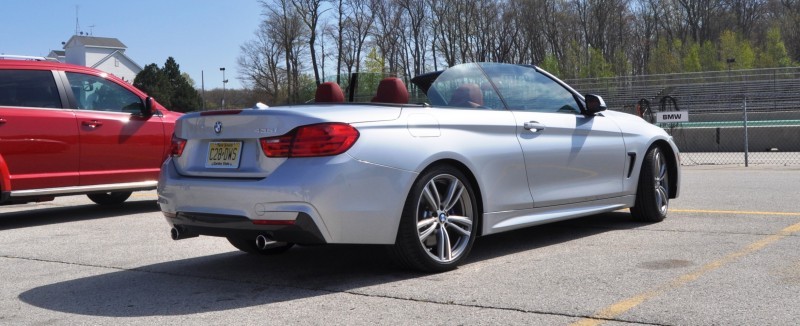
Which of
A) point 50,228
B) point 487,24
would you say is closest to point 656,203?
point 50,228

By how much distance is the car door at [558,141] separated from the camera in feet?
20.2

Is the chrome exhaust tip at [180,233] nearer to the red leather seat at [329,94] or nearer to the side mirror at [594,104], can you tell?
the red leather seat at [329,94]

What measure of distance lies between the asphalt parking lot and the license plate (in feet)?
2.40

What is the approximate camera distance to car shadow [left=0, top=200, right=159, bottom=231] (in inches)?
370

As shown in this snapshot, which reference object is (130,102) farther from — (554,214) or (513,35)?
(513,35)

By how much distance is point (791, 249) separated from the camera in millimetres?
5781

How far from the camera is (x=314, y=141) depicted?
16.0ft

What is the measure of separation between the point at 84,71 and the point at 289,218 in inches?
228

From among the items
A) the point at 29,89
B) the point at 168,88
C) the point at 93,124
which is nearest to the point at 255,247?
the point at 93,124

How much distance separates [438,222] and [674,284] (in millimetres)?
1424

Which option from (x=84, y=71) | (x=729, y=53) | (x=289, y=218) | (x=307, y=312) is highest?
(x=729, y=53)

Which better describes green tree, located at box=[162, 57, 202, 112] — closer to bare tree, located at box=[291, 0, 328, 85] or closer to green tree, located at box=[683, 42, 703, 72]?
bare tree, located at box=[291, 0, 328, 85]

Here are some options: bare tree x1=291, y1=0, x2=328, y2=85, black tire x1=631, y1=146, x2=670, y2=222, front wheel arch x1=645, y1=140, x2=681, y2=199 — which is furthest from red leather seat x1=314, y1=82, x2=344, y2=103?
bare tree x1=291, y1=0, x2=328, y2=85

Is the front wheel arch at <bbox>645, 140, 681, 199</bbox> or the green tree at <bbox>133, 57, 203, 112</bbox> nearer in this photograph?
the front wheel arch at <bbox>645, 140, 681, 199</bbox>
